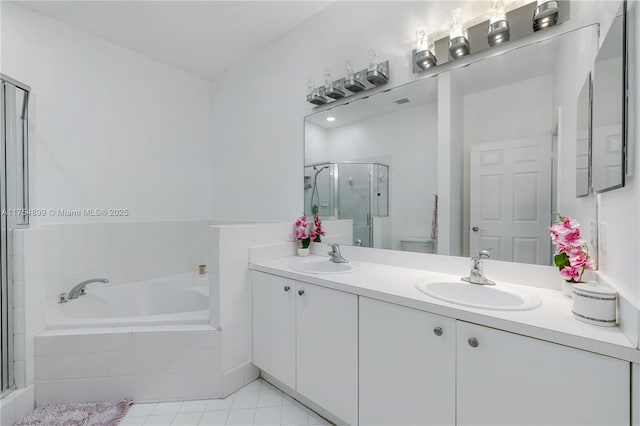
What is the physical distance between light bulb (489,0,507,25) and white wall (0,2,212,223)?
2.69 metres

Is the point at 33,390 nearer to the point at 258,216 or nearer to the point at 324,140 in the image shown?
the point at 258,216

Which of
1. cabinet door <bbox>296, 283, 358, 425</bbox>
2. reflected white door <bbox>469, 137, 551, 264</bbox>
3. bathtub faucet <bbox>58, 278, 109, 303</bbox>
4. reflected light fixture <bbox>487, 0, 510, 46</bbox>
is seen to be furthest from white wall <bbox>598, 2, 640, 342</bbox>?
bathtub faucet <bbox>58, 278, 109, 303</bbox>

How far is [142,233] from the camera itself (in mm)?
2533

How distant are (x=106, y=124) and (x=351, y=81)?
210 centimetres

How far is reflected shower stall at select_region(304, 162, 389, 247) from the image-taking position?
→ 183 centimetres

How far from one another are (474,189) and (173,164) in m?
2.67

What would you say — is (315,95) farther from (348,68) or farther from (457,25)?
(457,25)

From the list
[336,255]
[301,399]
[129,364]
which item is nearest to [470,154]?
[336,255]

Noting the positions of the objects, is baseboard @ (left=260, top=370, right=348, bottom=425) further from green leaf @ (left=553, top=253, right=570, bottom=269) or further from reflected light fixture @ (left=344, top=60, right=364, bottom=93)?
reflected light fixture @ (left=344, top=60, right=364, bottom=93)

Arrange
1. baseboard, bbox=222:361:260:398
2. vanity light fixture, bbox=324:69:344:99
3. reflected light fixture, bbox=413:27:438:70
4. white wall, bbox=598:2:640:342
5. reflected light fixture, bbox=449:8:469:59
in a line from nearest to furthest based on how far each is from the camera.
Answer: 1. white wall, bbox=598:2:640:342
2. reflected light fixture, bbox=449:8:469:59
3. reflected light fixture, bbox=413:27:438:70
4. baseboard, bbox=222:361:260:398
5. vanity light fixture, bbox=324:69:344:99

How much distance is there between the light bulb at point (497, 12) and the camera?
1.33 meters

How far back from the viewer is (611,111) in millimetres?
840

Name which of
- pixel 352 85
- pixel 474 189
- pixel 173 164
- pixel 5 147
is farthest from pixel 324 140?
pixel 5 147

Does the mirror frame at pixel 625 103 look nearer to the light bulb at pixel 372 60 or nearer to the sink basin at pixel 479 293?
the sink basin at pixel 479 293
